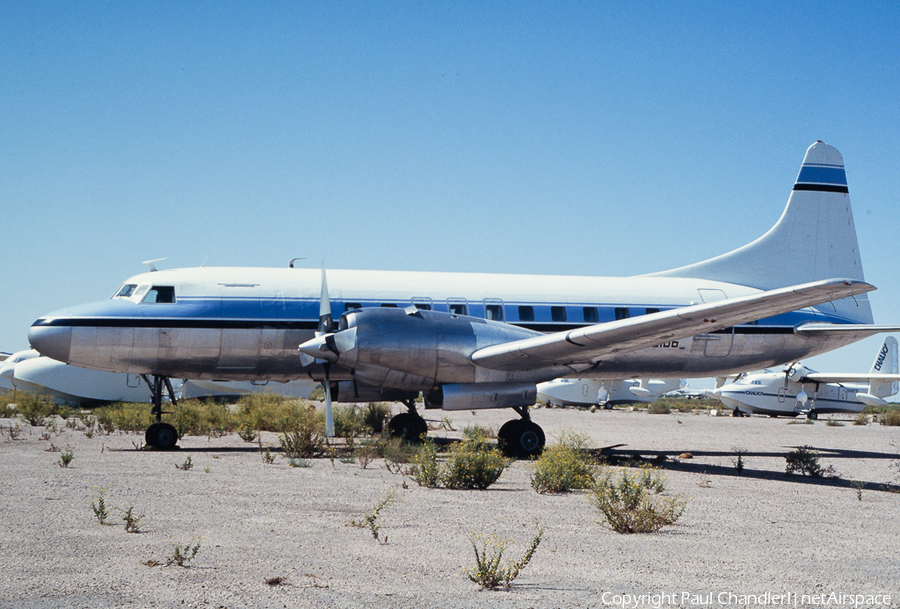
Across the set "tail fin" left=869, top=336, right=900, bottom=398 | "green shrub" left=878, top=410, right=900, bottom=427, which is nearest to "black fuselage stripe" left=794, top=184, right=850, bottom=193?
"green shrub" left=878, top=410, right=900, bottom=427

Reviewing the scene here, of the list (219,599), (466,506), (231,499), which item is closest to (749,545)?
(466,506)

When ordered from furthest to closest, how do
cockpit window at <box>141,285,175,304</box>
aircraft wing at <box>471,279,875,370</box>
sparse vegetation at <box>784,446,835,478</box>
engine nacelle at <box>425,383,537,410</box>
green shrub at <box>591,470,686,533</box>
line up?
cockpit window at <box>141,285,175,304</box> → engine nacelle at <box>425,383,537,410</box> → sparse vegetation at <box>784,446,835,478</box> → aircraft wing at <box>471,279,875,370</box> → green shrub at <box>591,470,686,533</box>

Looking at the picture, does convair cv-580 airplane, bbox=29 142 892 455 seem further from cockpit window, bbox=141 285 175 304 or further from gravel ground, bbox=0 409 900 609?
gravel ground, bbox=0 409 900 609

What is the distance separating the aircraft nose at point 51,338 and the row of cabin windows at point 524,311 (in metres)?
5.31

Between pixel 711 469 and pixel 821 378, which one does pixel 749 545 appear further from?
pixel 821 378

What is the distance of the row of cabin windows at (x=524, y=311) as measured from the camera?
619 inches

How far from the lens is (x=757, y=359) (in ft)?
56.8

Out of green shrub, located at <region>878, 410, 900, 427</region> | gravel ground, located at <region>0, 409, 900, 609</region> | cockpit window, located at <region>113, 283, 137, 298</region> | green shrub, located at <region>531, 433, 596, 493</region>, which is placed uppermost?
cockpit window, located at <region>113, 283, 137, 298</region>

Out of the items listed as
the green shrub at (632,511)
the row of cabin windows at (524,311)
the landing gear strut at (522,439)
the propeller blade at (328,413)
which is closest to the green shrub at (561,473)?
the green shrub at (632,511)

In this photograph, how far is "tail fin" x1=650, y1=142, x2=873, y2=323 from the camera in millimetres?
18844

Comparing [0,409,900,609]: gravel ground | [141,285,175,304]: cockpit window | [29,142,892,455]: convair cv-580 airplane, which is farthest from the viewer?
[141,285,175,304]: cockpit window

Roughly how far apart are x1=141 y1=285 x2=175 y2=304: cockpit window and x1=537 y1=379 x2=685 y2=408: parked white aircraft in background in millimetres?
30736

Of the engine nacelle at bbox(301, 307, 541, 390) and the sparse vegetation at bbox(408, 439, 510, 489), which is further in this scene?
the engine nacelle at bbox(301, 307, 541, 390)

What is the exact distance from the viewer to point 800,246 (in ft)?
62.0
